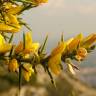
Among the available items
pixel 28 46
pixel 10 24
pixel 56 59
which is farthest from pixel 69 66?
pixel 10 24

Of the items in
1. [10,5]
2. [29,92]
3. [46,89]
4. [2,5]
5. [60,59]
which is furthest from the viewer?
[46,89]

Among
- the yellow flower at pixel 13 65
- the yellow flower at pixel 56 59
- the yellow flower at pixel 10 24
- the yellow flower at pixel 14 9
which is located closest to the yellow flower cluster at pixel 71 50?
the yellow flower at pixel 56 59

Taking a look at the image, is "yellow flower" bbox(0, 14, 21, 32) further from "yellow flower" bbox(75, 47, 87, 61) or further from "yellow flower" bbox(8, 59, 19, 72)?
"yellow flower" bbox(75, 47, 87, 61)

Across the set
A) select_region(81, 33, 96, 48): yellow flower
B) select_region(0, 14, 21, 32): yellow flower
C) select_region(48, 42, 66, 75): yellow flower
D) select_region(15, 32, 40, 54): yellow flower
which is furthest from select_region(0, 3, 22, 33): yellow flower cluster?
select_region(81, 33, 96, 48): yellow flower

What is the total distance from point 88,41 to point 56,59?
176 millimetres

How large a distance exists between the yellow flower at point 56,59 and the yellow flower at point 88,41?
0.36 ft

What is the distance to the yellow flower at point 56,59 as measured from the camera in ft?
5.98

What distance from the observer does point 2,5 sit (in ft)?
6.82

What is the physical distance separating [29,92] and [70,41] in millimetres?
19175

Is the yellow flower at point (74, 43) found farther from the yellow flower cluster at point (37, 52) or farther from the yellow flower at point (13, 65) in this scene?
the yellow flower at point (13, 65)

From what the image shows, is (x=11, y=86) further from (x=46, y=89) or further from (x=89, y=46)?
(x=89, y=46)

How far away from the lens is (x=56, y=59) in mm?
1848

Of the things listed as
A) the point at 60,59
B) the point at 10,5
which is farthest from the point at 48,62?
the point at 10,5

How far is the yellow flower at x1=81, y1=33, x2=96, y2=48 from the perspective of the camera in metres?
1.81
